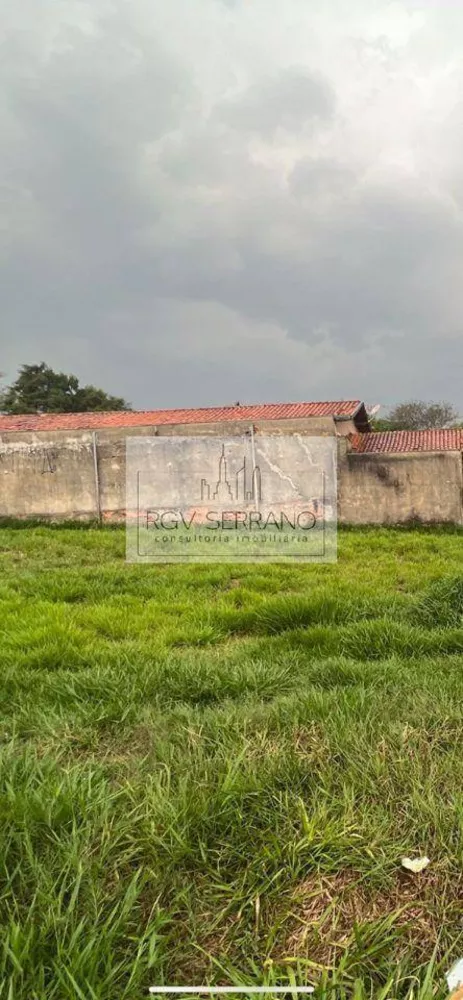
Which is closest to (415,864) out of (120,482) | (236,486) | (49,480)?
(236,486)

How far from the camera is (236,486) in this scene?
12.4m

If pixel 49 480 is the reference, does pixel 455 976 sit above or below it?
below

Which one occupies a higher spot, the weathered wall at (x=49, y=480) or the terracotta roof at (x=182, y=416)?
the terracotta roof at (x=182, y=416)

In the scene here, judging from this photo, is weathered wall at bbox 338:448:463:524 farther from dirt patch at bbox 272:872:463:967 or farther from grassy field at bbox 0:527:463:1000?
dirt patch at bbox 272:872:463:967

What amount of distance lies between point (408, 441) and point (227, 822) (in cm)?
1479

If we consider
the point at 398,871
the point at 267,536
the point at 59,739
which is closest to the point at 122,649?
the point at 59,739

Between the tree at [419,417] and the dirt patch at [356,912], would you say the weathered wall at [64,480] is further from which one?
the tree at [419,417]

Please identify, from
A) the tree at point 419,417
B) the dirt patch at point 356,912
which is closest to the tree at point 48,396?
the tree at point 419,417

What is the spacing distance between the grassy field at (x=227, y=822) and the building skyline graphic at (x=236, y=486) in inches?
354

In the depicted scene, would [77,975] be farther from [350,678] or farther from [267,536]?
[267,536]

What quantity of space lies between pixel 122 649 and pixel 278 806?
2112mm

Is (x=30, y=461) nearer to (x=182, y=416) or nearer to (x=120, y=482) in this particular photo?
(x=120, y=482)

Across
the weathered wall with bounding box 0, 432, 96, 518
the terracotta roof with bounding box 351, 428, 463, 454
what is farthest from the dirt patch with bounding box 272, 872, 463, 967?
the terracotta roof with bounding box 351, 428, 463, 454

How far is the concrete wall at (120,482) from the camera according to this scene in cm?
1188
